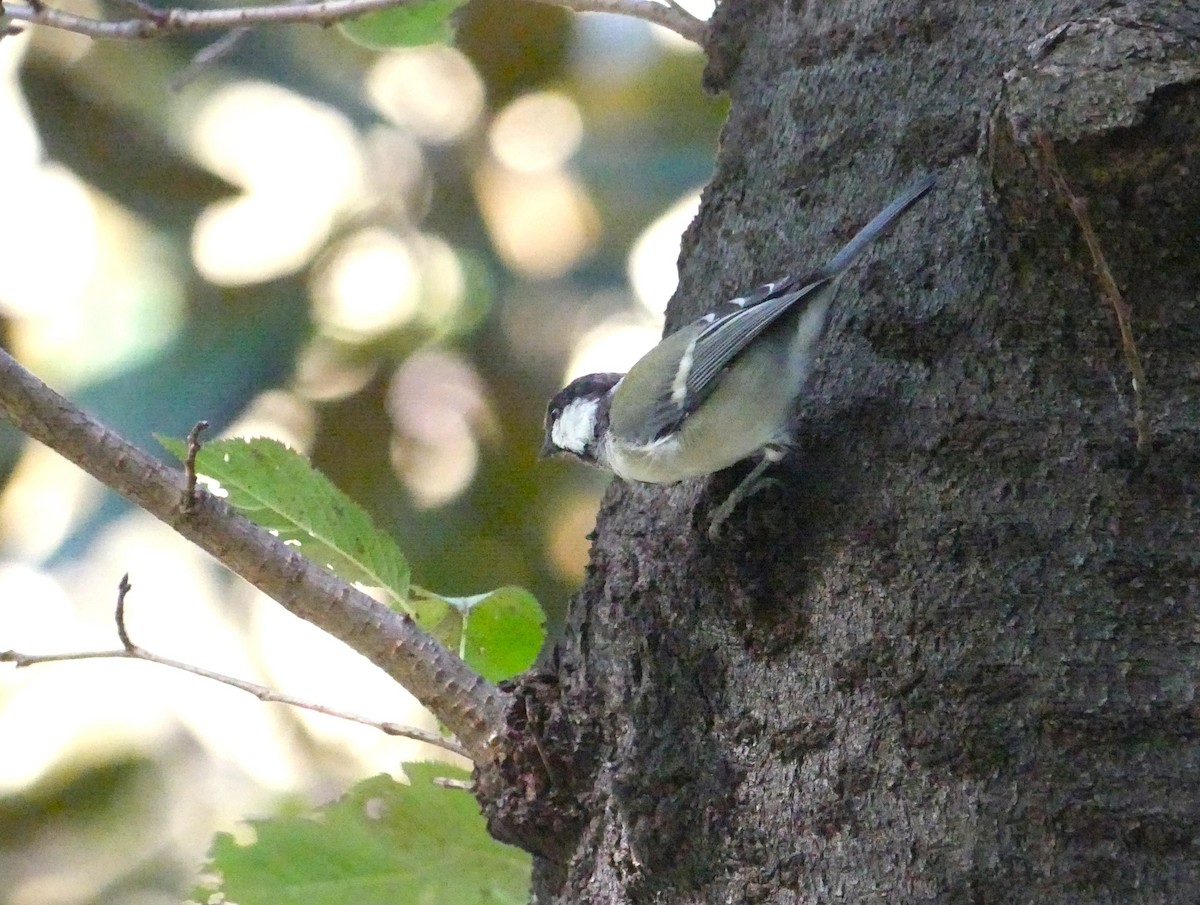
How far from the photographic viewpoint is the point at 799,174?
47.3 inches

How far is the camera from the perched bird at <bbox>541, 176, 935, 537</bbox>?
3.69 feet

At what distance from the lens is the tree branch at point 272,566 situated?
1007 mm

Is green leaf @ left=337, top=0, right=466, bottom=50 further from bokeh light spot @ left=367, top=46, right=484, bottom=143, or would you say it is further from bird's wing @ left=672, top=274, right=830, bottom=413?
bokeh light spot @ left=367, top=46, right=484, bottom=143

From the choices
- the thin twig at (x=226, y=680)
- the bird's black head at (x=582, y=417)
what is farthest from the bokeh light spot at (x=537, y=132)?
the thin twig at (x=226, y=680)

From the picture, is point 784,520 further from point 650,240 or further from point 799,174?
point 650,240

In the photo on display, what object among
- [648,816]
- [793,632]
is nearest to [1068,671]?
[793,632]

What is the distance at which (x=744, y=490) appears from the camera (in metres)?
1.01

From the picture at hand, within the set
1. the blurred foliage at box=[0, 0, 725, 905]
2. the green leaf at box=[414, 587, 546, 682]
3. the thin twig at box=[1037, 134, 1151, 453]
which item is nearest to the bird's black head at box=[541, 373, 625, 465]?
the green leaf at box=[414, 587, 546, 682]

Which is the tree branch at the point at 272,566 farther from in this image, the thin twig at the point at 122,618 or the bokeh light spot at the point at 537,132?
the bokeh light spot at the point at 537,132

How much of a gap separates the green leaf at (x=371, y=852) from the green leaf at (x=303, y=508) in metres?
0.21

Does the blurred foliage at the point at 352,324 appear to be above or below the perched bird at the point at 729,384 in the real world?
above

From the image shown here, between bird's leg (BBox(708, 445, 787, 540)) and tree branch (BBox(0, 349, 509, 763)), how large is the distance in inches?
11.0

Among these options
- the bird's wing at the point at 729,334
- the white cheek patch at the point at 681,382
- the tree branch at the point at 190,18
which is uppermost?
the tree branch at the point at 190,18

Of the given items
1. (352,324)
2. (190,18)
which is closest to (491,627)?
(190,18)
